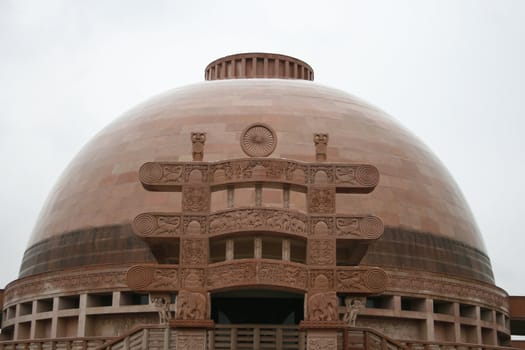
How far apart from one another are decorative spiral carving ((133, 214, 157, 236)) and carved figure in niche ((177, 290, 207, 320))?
1999mm

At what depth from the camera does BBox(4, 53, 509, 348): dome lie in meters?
23.1

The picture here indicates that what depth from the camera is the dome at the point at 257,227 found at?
909 inches

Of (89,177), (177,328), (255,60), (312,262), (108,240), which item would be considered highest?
(255,60)

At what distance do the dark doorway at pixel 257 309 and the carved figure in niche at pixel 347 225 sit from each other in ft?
16.5

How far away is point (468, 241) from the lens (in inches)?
1460

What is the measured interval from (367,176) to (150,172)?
241 inches

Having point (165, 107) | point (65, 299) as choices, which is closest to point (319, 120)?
point (165, 107)

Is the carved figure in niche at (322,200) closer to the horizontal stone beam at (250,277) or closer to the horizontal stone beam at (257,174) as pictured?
the horizontal stone beam at (257,174)

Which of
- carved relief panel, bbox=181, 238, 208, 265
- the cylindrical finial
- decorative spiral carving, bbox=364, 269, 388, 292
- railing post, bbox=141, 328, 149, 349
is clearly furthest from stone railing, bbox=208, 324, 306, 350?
the cylindrical finial

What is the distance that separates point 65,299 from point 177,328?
13405 millimetres

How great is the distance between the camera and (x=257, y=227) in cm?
2311

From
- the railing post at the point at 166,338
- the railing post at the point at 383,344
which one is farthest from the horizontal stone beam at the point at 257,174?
the railing post at the point at 383,344

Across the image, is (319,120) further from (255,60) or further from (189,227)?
(189,227)

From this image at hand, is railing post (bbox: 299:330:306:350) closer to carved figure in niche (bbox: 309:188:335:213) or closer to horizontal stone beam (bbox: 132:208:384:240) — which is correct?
horizontal stone beam (bbox: 132:208:384:240)
